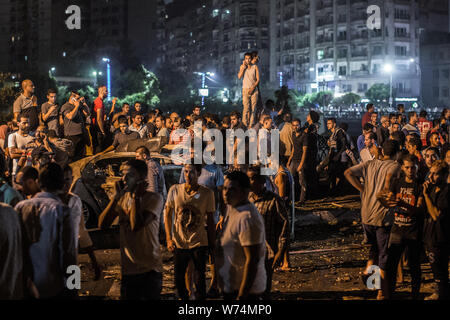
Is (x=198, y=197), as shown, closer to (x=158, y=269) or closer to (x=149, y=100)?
(x=158, y=269)

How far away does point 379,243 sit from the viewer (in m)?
7.21

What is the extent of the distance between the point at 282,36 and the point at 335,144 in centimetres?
10301

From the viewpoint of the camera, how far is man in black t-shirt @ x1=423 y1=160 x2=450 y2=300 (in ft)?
21.9

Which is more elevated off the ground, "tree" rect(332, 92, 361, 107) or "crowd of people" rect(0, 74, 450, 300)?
"tree" rect(332, 92, 361, 107)

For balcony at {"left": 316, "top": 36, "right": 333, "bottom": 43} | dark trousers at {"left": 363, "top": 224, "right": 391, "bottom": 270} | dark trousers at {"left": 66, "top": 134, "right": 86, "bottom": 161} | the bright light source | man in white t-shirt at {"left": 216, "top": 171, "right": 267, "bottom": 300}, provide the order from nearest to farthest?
man in white t-shirt at {"left": 216, "top": 171, "right": 267, "bottom": 300}
dark trousers at {"left": 363, "top": 224, "right": 391, "bottom": 270}
dark trousers at {"left": 66, "top": 134, "right": 86, "bottom": 161}
the bright light source
balcony at {"left": 316, "top": 36, "right": 333, "bottom": 43}

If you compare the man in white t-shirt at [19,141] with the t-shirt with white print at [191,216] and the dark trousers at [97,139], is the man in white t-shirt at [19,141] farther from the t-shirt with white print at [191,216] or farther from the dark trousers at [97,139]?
the t-shirt with white print at [191,216]

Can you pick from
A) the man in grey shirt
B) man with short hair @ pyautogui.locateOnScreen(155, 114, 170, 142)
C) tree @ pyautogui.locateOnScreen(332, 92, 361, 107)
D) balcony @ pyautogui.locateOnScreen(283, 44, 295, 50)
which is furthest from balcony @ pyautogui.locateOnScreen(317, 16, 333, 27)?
the man in grey shirt

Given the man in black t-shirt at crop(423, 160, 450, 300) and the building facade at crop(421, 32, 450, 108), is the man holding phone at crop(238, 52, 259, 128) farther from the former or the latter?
the building facade at crop(421, 32, 450, 108)

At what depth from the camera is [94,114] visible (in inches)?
593

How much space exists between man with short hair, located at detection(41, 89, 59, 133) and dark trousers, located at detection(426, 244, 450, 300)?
30.5ft

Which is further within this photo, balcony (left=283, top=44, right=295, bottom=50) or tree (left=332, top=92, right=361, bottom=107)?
balcony (left=283, top=44, right=295, bottom=50)

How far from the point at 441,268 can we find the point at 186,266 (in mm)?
2960

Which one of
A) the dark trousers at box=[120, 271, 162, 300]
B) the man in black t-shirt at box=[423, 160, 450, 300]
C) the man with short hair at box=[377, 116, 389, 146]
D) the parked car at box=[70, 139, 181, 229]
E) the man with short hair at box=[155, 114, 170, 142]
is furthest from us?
the man with short hair at box=[377, 116, 389, 146]
